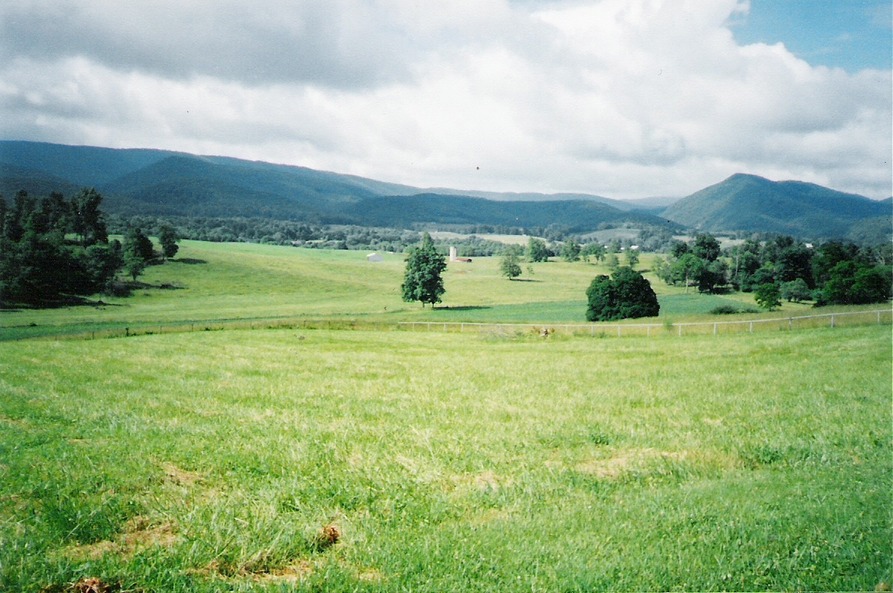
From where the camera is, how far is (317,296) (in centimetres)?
12112

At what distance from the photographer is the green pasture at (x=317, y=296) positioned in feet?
247

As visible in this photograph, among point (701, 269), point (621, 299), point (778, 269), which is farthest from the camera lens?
point (701, 269)

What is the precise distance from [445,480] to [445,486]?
0.77 feet

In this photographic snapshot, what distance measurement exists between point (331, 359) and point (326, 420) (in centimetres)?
1494

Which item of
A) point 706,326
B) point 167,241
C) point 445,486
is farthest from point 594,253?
point 445,486

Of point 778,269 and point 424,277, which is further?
point 424,277

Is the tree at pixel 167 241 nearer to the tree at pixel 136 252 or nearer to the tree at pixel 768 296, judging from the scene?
the tree at pixel 136 252

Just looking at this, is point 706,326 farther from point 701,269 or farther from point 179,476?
point 701,269

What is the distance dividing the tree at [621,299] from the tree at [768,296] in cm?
1941

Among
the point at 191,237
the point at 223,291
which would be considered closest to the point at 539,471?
the point at 223,291

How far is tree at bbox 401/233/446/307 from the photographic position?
99.5 m

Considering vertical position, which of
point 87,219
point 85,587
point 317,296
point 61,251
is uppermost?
point 87,219

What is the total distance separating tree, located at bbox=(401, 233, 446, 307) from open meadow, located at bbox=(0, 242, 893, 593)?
7880cm

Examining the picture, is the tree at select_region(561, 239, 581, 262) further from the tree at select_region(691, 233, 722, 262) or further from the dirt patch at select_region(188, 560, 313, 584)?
the dirt patch at select_region(188, 560, 313, 584)
